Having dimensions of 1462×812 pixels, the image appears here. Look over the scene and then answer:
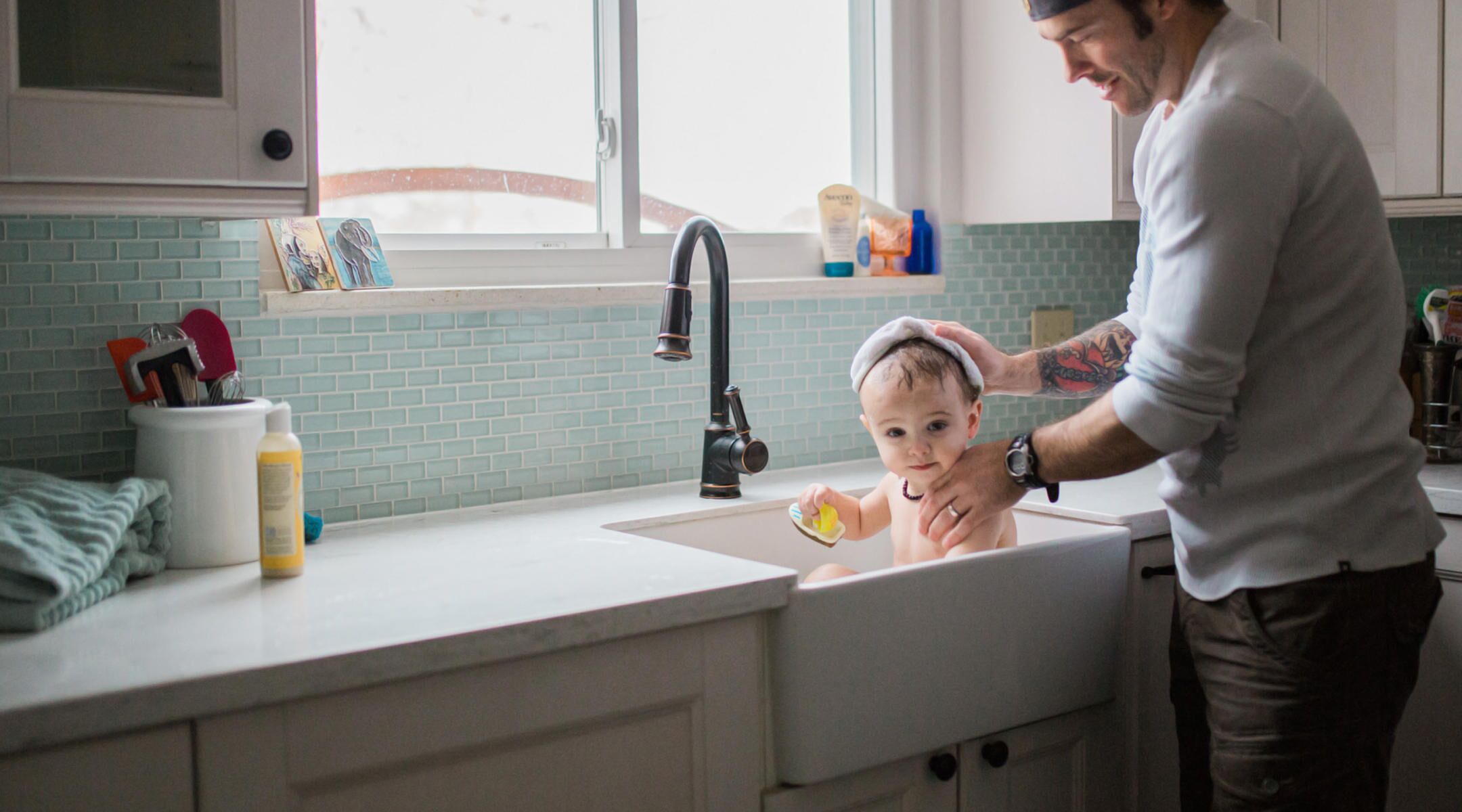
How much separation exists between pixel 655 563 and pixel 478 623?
1.13ft

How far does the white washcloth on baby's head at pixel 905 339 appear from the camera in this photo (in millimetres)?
1938

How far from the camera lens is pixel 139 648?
129cm

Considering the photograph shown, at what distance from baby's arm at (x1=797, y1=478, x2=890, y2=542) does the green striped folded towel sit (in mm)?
928

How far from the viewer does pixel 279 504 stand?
1604 mm

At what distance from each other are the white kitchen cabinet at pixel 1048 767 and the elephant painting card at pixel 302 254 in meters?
1.18

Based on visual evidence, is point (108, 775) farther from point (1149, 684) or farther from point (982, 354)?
point (1149, 684)

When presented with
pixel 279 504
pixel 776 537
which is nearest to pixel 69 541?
pixel 279 504

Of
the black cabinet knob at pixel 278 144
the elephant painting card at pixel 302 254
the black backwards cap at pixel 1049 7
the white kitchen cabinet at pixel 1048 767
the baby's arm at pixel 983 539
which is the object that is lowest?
the white kitchen cabinet at pixel 1048 767

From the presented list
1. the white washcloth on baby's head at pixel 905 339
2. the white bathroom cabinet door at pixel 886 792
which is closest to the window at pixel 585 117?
the white washcloth on baby's head at pixel 905 339

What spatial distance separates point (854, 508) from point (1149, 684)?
0.55m

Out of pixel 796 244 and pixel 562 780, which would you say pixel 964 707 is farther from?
pixel 796 244

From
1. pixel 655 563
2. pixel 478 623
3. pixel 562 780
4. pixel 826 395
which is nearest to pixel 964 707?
pixel 655 563

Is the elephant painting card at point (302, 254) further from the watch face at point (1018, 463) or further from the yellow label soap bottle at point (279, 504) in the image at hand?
the watch face at point (1018, 463)

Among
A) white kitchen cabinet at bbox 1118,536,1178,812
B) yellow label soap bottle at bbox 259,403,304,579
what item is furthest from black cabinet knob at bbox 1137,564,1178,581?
yellow label soap bottle at bbox 259,403,304,579
